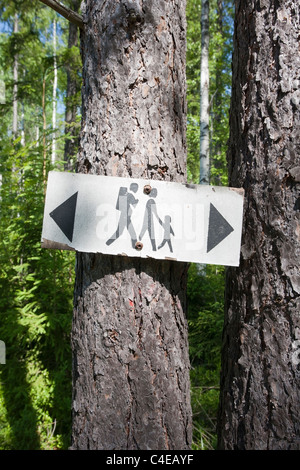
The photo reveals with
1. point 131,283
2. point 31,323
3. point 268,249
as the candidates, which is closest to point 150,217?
point 131,283

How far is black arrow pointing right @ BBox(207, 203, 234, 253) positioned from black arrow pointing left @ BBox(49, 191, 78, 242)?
516 mm

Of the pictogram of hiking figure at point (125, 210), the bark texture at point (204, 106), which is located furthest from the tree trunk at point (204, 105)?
the pictogram of hiking figure at point (125, 210)

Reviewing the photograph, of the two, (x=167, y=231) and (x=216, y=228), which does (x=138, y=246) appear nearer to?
(x=167, y=231)

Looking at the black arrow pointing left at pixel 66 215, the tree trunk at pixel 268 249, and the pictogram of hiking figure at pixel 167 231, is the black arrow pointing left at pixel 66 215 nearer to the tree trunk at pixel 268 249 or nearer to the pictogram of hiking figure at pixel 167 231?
the pictogram of hiking figure at pixel 167 231

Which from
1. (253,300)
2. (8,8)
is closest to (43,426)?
(253,300)

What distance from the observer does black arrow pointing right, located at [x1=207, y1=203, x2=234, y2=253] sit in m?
1.29

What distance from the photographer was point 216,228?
1.30 m

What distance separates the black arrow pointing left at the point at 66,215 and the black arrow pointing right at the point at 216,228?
516mm

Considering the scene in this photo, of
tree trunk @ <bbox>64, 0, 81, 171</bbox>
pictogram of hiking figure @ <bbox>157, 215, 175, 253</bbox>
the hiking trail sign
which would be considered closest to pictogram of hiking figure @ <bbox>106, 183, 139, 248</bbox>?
the hiking trail sign

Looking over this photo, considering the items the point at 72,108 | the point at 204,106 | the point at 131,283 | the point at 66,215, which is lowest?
the point at 131,283

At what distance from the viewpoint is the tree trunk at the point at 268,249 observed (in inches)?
49.4

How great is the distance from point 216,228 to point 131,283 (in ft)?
1.26

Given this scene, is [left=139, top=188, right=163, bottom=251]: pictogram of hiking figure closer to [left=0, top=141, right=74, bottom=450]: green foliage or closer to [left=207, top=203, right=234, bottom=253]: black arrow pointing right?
[left=207, top=203, right=234, bottom=253]: black arrow pointing right
